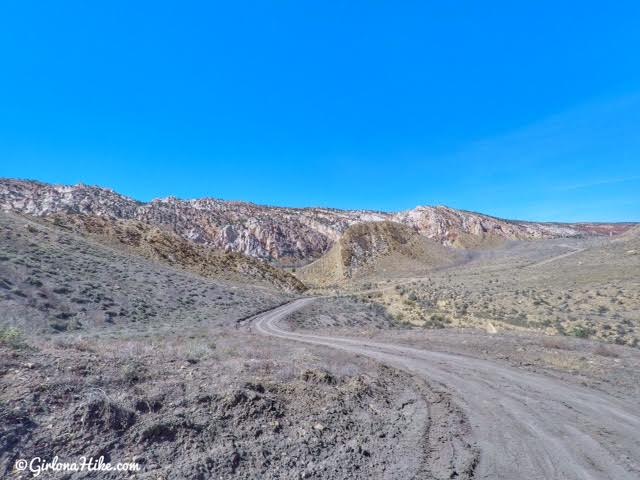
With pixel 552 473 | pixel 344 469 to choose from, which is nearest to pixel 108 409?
pixel 344 469

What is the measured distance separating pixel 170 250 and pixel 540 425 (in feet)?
172

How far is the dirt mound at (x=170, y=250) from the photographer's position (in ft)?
154

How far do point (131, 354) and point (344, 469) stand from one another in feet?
19.7

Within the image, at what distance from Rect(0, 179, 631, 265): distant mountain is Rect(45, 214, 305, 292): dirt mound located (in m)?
42.8

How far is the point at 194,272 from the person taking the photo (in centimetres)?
4731

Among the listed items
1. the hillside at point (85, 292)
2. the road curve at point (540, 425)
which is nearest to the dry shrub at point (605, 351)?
the road curve at point (540, 425)

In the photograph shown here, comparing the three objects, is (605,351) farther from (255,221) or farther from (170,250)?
(255,221)

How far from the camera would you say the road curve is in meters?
4.98

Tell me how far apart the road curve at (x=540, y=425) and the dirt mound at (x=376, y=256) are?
227 feet

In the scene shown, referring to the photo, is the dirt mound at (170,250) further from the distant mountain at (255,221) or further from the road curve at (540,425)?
the road curve at (540,425)

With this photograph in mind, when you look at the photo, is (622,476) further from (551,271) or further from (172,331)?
(551,271)

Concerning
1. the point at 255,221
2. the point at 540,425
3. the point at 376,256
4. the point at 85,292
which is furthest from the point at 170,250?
the point at 255,221

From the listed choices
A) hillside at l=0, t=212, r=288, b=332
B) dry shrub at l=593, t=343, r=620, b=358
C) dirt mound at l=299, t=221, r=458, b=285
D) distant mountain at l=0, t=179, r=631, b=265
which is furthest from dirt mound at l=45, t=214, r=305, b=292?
dry shrub at l=593, t=343, r=620, b=358

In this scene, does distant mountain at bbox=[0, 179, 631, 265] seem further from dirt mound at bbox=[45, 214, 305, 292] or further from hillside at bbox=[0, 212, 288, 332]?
hillside at bbox=[0, 212, 288, 332]
